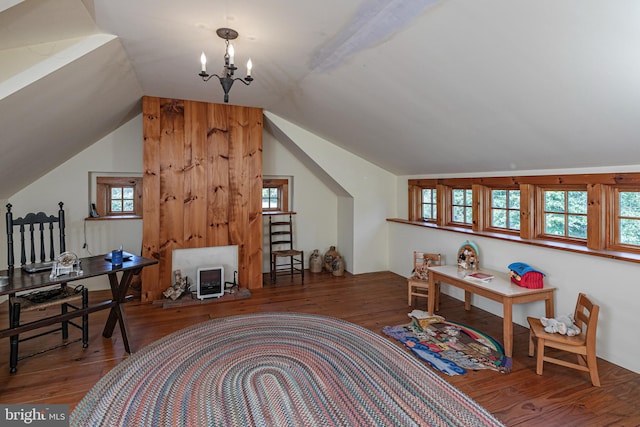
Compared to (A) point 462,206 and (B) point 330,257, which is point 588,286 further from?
(B) point 330,257

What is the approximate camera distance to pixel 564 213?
3.31 metres

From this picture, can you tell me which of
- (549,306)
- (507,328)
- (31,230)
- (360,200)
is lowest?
(507,328)

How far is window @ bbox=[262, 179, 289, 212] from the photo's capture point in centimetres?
568

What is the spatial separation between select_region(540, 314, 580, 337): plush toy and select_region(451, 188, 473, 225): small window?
6.29 ft

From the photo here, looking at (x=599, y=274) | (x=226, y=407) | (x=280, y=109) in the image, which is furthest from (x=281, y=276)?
(x=599, y=274)

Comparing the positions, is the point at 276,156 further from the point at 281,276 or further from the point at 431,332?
the point at 431,332

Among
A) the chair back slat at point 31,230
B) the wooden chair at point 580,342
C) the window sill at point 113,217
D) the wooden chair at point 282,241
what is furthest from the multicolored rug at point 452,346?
the window sill at point 113,217

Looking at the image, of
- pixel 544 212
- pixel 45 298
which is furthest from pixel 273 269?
pixel 544 212

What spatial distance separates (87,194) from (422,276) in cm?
449

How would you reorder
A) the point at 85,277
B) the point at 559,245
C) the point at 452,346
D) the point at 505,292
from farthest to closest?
1. the point at 559,245
2. the point at 452,346
3. the point at 505,292
4. the point at 85,277

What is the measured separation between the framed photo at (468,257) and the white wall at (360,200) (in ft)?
5.78

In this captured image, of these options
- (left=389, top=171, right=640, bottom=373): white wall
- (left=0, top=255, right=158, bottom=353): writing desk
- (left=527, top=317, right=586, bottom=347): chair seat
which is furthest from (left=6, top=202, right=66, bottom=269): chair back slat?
(left=389, top=171, right=640, bottom=373): white wall

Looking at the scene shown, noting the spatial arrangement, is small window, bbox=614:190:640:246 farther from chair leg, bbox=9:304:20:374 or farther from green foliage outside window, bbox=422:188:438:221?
chair leg, bbox=9:304:20:374

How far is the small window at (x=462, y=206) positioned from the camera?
4469 mm
